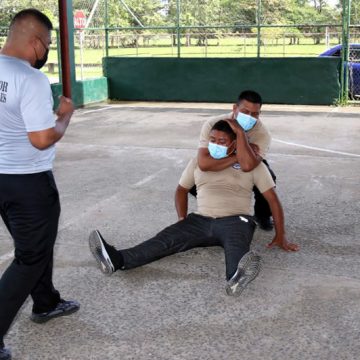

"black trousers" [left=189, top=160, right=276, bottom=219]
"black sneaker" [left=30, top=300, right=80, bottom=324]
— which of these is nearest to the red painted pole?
"black sneaker" [left=30, top=300, right=80, bottom=324]

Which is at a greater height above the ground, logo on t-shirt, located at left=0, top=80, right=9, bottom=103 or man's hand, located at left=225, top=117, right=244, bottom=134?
logo on t-shirt, located at left=0, top=80, right=9, bottom=103

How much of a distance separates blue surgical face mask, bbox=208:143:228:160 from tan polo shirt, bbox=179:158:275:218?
0.49 feet

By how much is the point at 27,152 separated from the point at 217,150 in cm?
182

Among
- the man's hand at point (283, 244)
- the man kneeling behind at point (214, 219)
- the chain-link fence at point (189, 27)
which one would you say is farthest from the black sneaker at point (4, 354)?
the chain-link fence at point (189, 27)

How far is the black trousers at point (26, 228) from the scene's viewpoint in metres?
2.97

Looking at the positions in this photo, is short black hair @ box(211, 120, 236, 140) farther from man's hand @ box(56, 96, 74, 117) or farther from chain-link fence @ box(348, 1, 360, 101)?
chain-link fence @ box(348, 1, 360, 101)

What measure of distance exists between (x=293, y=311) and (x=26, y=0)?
2367 centimetres

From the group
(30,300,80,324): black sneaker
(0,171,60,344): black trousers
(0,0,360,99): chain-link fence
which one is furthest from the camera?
(0,0,360,99): chain-link fence

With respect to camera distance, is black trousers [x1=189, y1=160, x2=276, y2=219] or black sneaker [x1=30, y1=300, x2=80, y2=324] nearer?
black sneaker [x1=30, y1=300, x2=80, y2=324]

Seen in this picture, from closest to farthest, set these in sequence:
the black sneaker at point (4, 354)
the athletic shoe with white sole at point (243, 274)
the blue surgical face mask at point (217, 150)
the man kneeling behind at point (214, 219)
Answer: the black sneaker at point (4, 354), the athletic shoe with white sole at point (243, 274), the man kneeling behind at point (214, 219), the blue surgical face mask at point (217, 150)

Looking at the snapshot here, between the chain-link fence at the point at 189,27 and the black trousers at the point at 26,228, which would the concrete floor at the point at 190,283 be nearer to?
the black trousers at the point at 26,228

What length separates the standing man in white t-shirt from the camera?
2.81m

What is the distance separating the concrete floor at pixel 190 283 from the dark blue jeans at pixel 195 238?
0.14 meters

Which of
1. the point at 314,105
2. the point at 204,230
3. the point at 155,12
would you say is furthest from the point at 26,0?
the point at 204,230
